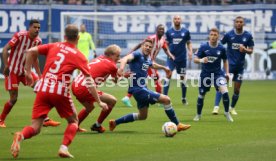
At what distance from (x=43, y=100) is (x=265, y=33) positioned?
25856 mm

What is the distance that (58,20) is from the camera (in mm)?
37875

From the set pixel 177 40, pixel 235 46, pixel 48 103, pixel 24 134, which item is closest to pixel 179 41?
pixel 177 40

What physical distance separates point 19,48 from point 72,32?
5.46 metres

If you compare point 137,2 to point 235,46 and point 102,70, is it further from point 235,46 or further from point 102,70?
point 102,70

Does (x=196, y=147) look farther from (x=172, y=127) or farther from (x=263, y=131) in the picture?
(x=263, y=131)

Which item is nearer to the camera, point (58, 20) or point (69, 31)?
point (69, 31)

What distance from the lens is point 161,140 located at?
47.7ft

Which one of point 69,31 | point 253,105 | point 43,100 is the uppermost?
point 69,31

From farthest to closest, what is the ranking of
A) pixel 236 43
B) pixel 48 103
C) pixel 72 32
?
1. pixel 236 43
2. pixel 48 103
3. pixel 72 32

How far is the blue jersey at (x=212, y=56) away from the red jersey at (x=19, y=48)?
3.87 meters

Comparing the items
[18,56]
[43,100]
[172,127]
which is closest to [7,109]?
[18,56]

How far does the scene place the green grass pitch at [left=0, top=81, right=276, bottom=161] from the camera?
1245cm

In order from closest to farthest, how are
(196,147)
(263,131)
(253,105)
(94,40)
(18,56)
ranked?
(196,147) → (263,131) → (18,56) → (253,105) → (94,40)

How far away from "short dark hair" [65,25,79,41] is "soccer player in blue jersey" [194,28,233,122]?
21.1ft
